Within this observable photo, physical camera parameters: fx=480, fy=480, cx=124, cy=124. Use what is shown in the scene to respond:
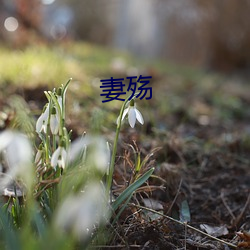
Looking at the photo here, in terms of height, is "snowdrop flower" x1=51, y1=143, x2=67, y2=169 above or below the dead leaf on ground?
above

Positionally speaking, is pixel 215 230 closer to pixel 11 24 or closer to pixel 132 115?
pixel 132 115

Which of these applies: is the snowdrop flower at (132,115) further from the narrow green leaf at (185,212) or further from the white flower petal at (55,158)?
the narrow green leaf at (185,212)

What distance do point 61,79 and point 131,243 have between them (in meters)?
1.85

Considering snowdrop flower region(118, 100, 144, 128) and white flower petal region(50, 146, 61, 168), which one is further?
snowdrop flower region(118, 100, 144, 128)

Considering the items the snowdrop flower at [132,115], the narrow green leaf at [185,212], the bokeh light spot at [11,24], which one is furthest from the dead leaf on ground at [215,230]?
the bokeh light spot at [11,24]

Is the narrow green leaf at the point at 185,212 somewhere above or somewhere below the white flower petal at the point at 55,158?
below

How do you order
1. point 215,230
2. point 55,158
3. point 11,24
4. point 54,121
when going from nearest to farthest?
point 55,158 < point 54,121 < point 215,230 < point 11,24

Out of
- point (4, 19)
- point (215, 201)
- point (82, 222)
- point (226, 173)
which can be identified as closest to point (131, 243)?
point (82, 222)

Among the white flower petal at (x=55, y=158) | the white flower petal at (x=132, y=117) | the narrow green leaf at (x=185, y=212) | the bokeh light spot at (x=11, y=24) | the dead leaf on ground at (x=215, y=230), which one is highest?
the bokeh light spot at (x=11, y=24)

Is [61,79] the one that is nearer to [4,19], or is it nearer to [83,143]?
[83,143]

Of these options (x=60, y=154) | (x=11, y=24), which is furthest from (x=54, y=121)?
→ (x=11, y=24)

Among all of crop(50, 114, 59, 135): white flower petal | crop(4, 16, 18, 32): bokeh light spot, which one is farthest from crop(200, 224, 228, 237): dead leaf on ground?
crop(4, 16, 18, 32): bokeh light spot

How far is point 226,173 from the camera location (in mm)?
2234

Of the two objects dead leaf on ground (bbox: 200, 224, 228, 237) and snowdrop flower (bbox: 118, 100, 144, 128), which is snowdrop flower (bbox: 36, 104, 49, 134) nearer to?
snowdrop flower (bbox: 118, 100, 144, 128)
